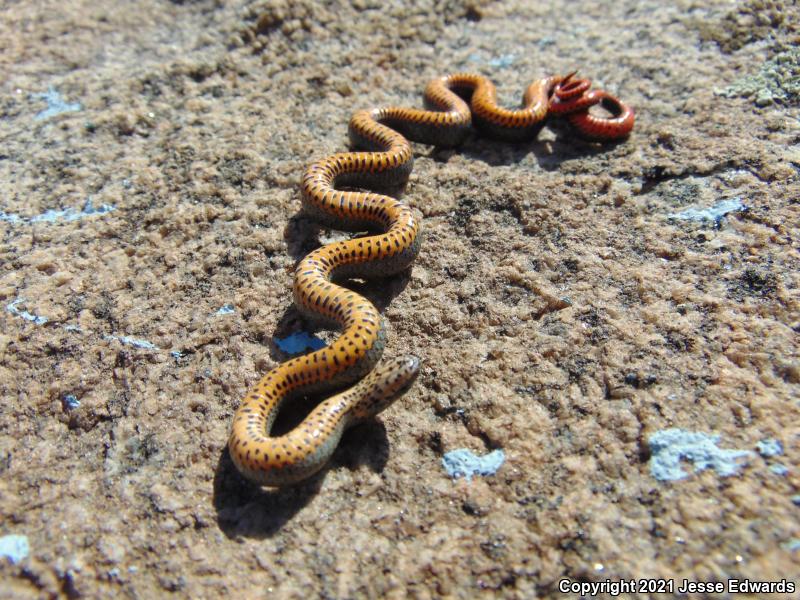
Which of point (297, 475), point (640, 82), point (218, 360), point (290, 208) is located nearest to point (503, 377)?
point (297, 475)

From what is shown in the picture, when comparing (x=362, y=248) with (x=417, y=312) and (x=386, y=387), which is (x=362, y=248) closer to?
(x=417, y=312)

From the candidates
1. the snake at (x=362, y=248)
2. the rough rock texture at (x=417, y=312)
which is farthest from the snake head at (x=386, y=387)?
the rough rock texture at (x=417, y=312)

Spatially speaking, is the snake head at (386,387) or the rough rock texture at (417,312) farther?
the snake head at (386,387)

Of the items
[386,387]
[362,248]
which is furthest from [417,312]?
[386,387]

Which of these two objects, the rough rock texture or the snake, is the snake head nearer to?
the snake

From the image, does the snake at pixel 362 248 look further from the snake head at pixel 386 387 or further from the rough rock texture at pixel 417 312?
the rough rock texture at pixel 417 312

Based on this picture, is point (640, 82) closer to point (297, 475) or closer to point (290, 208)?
point (290, 208)
